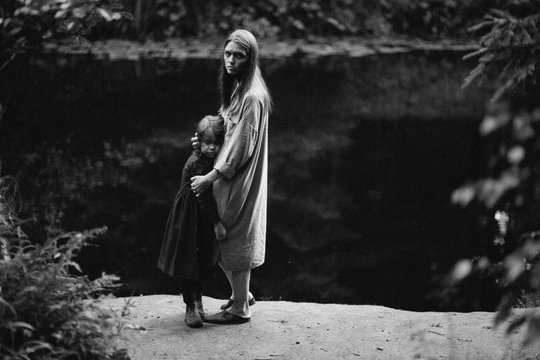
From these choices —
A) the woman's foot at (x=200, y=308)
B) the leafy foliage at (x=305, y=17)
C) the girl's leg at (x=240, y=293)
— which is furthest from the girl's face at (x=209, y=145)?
the leafy foliage at (x=305, y=17)

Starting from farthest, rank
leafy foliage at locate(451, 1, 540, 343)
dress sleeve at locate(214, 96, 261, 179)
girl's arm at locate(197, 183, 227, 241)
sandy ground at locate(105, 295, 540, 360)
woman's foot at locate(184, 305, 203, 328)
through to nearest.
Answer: woman's foot at locate(184, 305, 203, 328) → girl's arm at locate(197, 183, 227, 241) → dress sleeve at locate(214, 96, 261, 179) → sandy ground at locate(105, 295, 540, 360) → leafy foliage at locate(451, 1, 540, 343)

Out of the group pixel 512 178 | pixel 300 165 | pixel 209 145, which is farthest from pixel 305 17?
pixel 512 178

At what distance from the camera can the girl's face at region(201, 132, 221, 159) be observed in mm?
4312

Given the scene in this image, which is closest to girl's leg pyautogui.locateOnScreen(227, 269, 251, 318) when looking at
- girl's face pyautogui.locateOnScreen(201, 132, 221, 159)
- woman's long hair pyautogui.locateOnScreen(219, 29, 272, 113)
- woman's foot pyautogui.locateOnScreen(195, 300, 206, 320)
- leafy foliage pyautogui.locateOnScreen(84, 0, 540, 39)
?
woman's foot pyautogui.locateOnScreen(195, 300, 206, 320)

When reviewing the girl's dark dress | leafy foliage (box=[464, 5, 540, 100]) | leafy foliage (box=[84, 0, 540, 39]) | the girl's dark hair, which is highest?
leafy foliage (box=[464, 5, 540, 100])

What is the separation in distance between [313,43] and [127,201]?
12.8m

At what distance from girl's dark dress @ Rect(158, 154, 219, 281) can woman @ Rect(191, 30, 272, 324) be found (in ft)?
0.26

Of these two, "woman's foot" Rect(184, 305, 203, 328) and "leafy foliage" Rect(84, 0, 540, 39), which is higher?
"woman's foot" Rect(184, 305, 203, 328)

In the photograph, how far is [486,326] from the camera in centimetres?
446

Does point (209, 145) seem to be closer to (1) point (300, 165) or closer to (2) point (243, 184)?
(2) point (243, 184)

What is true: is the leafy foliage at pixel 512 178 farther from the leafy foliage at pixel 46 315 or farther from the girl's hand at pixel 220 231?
the leafy foliage at pixel 46 315

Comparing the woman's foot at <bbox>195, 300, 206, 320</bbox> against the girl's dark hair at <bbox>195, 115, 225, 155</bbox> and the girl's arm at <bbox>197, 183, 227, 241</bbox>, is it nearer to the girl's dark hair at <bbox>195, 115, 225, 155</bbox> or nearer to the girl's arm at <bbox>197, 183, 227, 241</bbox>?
the girl's arm at <bbox>197, 183, 227, 241</bbox>

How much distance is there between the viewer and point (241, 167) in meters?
4.29

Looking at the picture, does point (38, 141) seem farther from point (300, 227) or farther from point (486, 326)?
point (486, 326)
